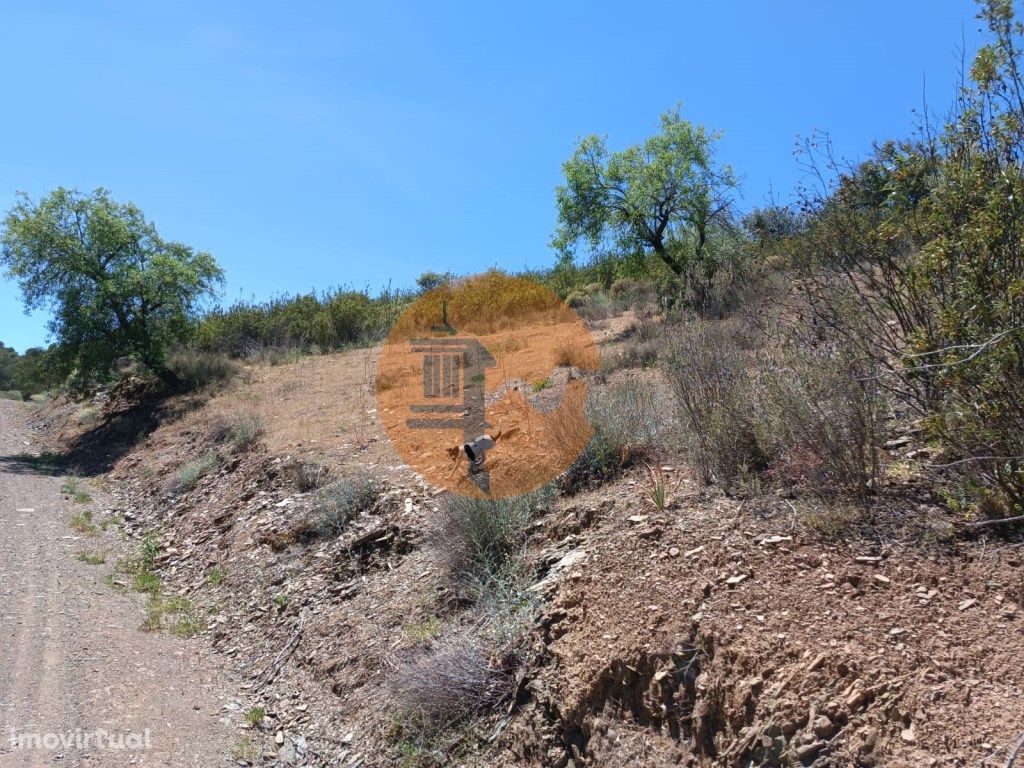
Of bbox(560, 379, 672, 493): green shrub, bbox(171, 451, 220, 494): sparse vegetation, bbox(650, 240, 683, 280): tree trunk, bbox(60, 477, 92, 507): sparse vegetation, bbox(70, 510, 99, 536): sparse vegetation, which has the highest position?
bbox(650, 240, 683, 280): tree trunk

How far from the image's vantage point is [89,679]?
217 inches

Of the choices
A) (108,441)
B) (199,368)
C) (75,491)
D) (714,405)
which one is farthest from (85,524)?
(714,405)

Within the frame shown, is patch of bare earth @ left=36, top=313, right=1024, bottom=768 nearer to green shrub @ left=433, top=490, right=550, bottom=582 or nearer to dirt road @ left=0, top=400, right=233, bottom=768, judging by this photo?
green shrub @ left=433, top=490, right=550, bottom=582

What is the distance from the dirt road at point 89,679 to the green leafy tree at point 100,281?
8.89 meters

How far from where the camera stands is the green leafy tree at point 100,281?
15.6 m

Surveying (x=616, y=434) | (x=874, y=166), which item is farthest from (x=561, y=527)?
(x=874, y=166)

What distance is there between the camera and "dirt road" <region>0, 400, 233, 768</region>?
470cm

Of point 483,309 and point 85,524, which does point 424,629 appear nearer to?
point 85,524

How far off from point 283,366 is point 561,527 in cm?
1456

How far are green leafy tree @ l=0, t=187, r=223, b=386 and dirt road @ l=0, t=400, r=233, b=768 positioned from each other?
8886mm

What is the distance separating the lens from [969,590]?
Result: 3158 millimetres

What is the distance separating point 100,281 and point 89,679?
517 inches

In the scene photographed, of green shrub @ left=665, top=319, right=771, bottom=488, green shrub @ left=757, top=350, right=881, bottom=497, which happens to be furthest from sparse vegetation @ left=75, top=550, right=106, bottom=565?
green shrub @ left=757, top=350, right=881, bottom=497

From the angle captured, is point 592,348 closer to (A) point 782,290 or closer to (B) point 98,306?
(A) point 782,290
